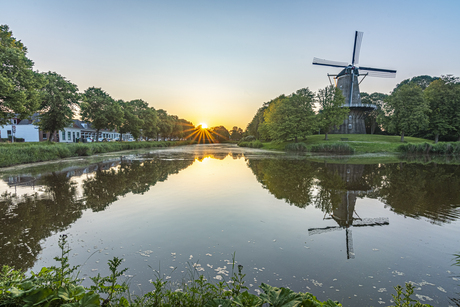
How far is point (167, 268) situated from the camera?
3.69 meters

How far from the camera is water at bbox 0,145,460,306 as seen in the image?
350cm

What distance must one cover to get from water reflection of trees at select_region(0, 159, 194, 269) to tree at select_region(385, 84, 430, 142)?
4524 cm

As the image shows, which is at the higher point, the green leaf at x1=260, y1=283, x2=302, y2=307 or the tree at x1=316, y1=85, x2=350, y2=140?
the tree at x1=316, y1=85, x2=350, y2=140

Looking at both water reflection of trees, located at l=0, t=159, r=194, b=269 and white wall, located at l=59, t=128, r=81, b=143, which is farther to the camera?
white wall, located at l=59, t=128, r=81, b=143

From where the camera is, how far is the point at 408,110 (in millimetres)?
40812

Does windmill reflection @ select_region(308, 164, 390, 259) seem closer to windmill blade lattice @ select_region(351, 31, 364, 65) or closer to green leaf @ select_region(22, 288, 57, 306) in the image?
green leaf @ select_region(22, 288, 57, 306)

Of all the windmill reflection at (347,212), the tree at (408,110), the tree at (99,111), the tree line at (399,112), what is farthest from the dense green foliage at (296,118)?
the windmill reflection at (347,212)

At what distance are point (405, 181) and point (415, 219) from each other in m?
6.42

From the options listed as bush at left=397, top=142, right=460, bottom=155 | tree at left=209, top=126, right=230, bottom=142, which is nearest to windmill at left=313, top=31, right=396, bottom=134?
bush at left=397, top=142, right=460, bottom=155

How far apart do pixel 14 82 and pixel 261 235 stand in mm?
25171

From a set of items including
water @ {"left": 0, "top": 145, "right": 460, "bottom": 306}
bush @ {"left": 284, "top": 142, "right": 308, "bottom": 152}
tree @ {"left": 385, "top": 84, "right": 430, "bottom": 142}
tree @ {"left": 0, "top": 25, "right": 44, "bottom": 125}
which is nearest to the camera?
water @ {"left": 0, "top": 145, "right": 460, "bottom": 306}

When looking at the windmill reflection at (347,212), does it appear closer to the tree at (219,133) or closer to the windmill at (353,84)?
the windmill at (353,84)

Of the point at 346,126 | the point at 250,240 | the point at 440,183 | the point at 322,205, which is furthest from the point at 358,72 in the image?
the point at 250,240

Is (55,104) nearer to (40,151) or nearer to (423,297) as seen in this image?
(40,151)
